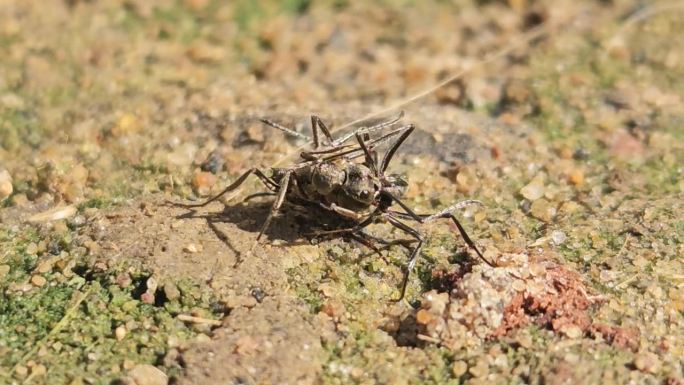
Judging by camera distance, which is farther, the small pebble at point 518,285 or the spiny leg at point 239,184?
the spiny leg at point 239,184

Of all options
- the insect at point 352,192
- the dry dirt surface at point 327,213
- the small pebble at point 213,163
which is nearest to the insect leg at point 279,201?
the insect at point 352,192

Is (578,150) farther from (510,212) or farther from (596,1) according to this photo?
(596,1)

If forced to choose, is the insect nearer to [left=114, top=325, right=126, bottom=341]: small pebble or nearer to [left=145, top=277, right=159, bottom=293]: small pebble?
[left=145, top=277, right=159, bottom=293]: small pebble

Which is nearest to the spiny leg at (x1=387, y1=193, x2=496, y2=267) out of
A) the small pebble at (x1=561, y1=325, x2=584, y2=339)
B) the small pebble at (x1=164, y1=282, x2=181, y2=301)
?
the small pebble at (x1=561, y1=325, x2=584, y2=339)

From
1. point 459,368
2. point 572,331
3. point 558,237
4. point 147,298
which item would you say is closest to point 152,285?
point 147,298

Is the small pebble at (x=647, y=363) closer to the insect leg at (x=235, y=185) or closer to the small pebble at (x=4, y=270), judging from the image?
the insect leg at (x=235, y=185)

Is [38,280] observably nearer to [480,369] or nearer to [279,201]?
[279,201]
